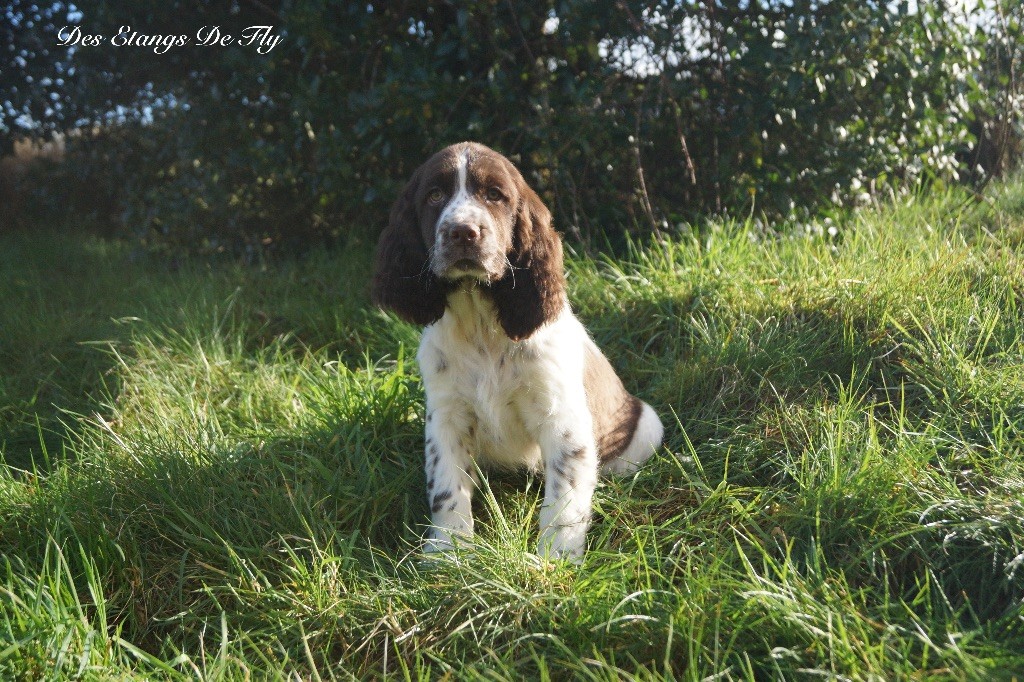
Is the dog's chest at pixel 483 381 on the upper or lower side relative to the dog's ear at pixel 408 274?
lower

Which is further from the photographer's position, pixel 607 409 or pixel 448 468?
pixel 607 409

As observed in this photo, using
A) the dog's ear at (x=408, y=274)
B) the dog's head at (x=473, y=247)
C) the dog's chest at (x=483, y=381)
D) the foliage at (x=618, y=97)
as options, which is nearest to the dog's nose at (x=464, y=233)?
the dog's head at (x=473, y=247)

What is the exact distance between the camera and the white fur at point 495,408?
3076mm

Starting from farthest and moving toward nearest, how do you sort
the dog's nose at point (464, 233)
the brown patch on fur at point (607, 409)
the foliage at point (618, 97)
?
1. the foliage at point (618, 97)
2. the brown patch on fur at point (607, 409)
3. the dog's nose at point (464, 233)

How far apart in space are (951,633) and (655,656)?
761 millimetres

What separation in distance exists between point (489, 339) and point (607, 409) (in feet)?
2.07

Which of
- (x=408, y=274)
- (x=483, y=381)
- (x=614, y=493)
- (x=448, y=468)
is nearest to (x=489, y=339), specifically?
(x=483, y=381)

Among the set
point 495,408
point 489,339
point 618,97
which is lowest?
point 495,408

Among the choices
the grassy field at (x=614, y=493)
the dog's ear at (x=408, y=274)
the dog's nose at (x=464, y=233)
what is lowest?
the grassy field at (x=614, y=493)

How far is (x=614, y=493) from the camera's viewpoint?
3.25m

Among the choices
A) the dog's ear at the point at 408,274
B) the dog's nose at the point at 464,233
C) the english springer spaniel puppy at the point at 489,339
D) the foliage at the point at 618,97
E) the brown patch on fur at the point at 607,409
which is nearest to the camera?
the dog's nose at the point at 464,233

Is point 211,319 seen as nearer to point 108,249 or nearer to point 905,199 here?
point 108,249

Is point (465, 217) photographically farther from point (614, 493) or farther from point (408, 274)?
point (614, 493)

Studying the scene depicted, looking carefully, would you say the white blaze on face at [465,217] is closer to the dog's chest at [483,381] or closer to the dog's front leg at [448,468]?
the dog's chest at [483,381]
